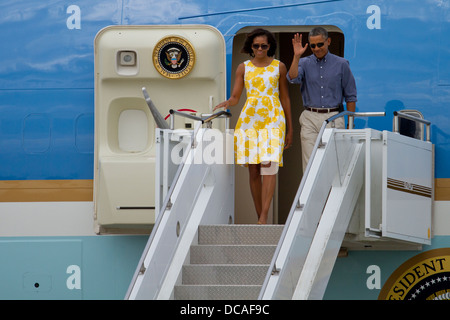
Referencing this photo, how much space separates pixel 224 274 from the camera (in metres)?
8.29

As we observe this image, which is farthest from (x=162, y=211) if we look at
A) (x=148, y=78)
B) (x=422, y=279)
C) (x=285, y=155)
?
(x=285, y=155)

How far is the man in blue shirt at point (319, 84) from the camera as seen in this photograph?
9.13m

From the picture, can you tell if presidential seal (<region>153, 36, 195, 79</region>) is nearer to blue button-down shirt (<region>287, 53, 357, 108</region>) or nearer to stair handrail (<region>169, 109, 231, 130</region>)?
stair handrail (<region>169, 109, 231, 130</region>)

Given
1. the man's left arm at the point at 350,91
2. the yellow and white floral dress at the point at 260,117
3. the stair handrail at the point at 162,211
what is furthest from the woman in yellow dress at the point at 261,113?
the stair handrail at the point at 162,211

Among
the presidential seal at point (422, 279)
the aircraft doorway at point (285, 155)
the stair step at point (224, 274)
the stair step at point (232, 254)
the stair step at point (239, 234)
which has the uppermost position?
the aircraft doorway at point (285, 155)

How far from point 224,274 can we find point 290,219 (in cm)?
99

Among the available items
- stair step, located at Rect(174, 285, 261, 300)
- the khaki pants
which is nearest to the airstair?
stair step, located at Rect(174, 285, 261, 300)

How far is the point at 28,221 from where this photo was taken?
10.3 meters

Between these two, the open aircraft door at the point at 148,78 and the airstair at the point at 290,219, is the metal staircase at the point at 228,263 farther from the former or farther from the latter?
the open aircraft door at the point at 148,78

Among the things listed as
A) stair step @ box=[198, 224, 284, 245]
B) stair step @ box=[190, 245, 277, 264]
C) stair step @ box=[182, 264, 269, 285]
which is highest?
stair step @ box=[198, 224, 284, 245]

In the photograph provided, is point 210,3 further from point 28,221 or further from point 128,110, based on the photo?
point 28,221

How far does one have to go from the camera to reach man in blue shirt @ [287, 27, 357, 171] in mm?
9133
